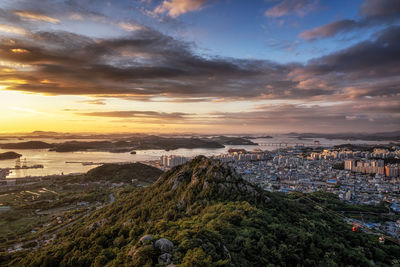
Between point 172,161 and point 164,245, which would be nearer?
point 164,245

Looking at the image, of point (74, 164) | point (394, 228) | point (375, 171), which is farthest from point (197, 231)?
point (74, 164)

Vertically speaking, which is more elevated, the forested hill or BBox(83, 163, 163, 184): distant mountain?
the forested hill

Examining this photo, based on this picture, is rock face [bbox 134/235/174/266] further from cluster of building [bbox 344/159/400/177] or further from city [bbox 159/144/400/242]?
cluster of building [bbox 344/159/400/177]

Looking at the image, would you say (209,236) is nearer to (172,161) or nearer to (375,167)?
(172,161)

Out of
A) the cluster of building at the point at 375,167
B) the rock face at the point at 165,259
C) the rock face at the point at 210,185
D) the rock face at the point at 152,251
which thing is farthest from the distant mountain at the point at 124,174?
the cluster of building at the point at 375,167

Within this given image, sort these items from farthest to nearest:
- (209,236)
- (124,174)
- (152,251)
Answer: (124,174) < (209,236) < (152,251)

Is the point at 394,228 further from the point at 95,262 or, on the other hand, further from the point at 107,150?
the point at 107,150

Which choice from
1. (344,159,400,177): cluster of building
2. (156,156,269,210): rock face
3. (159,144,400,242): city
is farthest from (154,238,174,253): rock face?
(344,159,400,177): cluster of building

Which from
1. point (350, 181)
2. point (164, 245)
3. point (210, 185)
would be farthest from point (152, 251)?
point (350, 181)

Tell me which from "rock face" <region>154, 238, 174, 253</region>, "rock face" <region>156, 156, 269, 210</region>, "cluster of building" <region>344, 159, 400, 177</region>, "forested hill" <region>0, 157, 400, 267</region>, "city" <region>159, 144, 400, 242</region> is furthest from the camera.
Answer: "cluster of building" <region>344, 159, 400, 177</region>

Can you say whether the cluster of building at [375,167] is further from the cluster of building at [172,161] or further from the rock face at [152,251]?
the rock face at [152,251]
